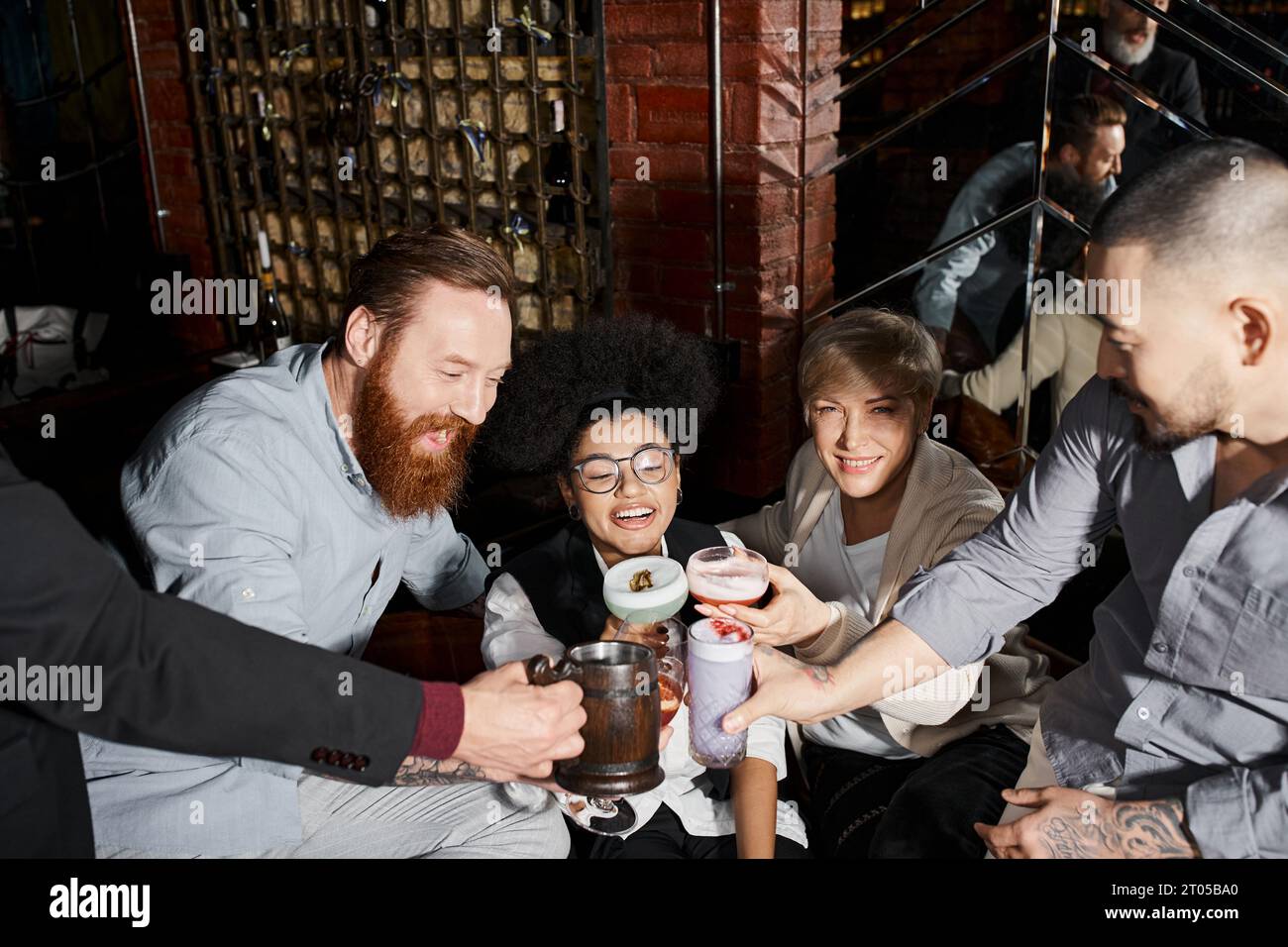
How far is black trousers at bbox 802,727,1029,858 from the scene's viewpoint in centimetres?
210

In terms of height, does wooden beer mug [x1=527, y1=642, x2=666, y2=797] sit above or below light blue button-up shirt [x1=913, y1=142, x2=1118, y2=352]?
below

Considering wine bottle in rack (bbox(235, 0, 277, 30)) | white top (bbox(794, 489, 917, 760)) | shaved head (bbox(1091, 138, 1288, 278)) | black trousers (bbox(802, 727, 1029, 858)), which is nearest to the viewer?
shaved head (bbox(1091, 138, 1288, 278))

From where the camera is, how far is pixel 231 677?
60.9 inches

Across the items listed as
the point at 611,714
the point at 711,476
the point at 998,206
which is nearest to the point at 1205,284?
the point at 611,714

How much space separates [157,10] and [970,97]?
4001mm

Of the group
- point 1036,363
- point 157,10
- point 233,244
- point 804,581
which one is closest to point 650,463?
point 804,581

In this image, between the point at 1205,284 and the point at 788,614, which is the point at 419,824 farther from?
the point at 1205,284

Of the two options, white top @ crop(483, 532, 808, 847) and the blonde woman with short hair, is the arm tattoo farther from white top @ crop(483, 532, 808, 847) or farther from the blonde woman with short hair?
white top @ crop(483, 532, 808, 847)

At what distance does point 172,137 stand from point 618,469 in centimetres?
430

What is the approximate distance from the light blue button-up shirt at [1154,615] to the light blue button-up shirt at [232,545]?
1182 mm

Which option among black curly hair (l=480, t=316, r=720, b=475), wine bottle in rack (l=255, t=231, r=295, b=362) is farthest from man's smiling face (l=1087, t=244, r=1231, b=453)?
wine bottle in rack (l=255, t=231, r=295, b=362)

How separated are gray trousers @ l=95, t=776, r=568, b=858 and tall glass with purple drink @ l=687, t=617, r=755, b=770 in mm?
501

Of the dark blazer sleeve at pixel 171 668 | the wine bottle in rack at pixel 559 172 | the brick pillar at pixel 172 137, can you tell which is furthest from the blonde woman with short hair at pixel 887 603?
the brick pillar at pixel 172 137

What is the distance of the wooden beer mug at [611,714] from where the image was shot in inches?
65.1
